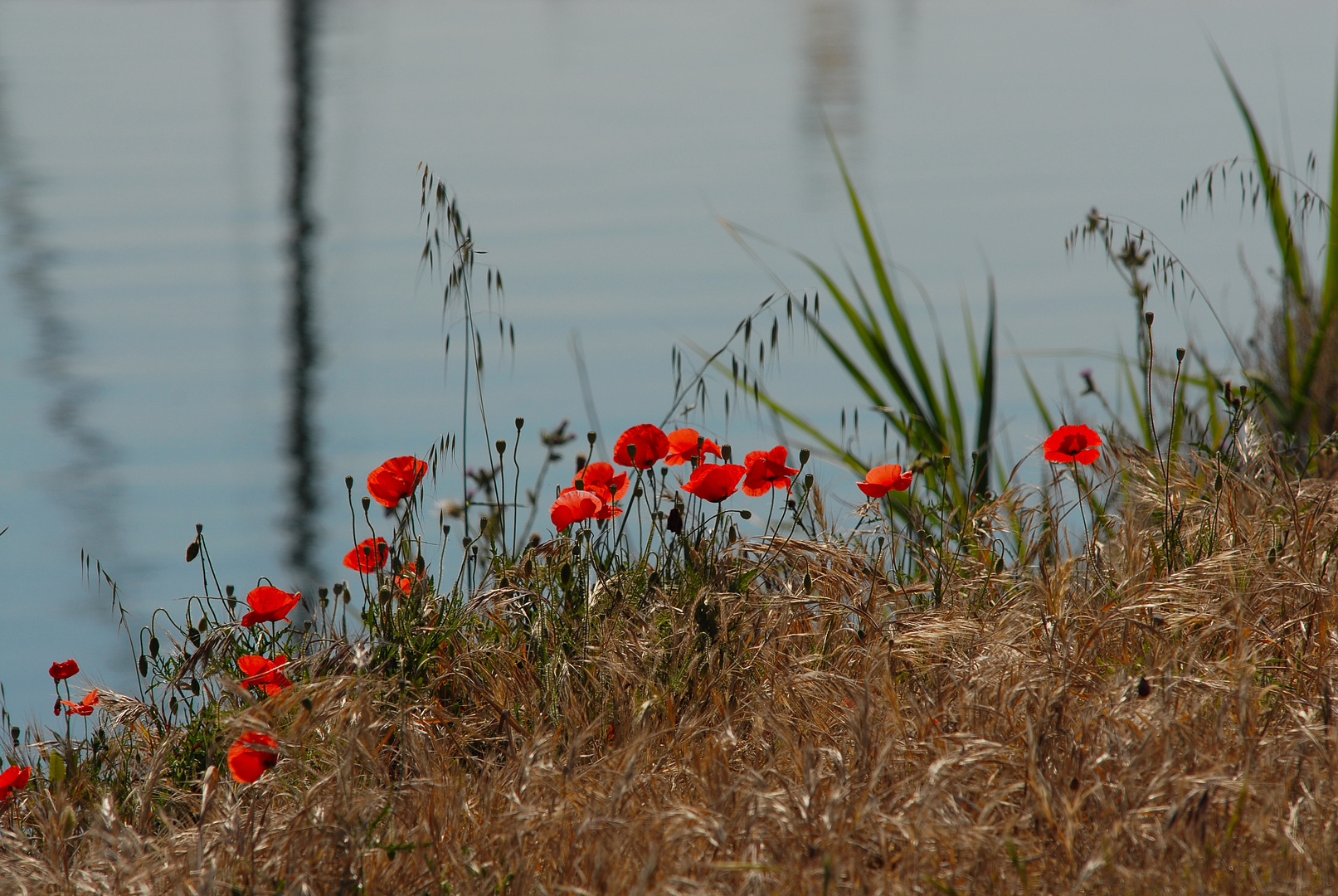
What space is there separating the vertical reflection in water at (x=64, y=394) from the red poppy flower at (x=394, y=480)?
255 centimetres

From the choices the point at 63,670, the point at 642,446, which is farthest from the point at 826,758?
the point at 63,670

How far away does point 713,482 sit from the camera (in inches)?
93.0

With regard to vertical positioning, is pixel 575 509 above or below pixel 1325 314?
below

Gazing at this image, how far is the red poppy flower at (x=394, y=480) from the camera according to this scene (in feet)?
7.84

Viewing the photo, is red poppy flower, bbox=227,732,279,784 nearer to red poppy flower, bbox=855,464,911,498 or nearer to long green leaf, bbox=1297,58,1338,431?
red poppy flower, bbox=855,464,911,498

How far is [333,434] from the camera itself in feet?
18.8

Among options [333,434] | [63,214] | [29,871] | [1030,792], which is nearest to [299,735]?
[29,871]

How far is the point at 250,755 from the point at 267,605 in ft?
1.53

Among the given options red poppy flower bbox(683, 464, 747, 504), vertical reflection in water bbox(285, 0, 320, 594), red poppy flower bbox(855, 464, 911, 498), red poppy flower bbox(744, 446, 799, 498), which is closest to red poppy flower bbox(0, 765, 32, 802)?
red poppy flower bbox(683, 464, 747, 504)

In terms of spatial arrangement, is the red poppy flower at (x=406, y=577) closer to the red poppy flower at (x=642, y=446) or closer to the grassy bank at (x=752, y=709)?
the grassy bank at (x=752, y=709)

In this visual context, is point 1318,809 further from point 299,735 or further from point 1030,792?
point 299,735

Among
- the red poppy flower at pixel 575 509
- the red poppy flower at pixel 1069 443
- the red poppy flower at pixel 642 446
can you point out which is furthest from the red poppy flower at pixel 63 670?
the red poppy flower at pixel 1069 443

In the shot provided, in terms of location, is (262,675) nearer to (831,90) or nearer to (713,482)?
(713,482)

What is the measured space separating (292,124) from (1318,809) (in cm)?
1320
